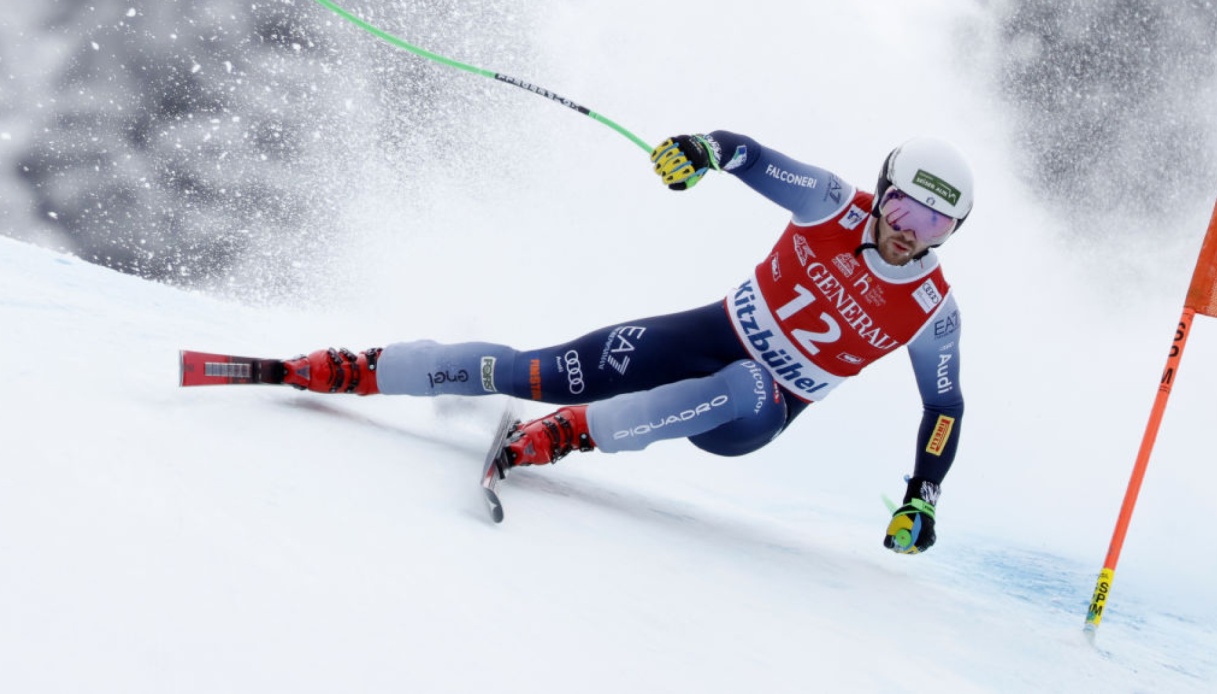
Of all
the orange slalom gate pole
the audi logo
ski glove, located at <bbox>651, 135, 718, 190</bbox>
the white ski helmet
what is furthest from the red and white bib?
the orange slalom gate pole

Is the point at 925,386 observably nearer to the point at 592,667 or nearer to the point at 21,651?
the point at 592,667

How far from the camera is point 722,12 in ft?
25.1

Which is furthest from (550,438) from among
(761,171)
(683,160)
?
(761,171)

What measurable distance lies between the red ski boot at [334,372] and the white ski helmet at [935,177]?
1.59m

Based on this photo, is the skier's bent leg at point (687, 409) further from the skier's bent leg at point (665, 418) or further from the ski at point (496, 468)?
the ski at point (496, 468)

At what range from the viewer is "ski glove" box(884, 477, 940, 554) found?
257 cm

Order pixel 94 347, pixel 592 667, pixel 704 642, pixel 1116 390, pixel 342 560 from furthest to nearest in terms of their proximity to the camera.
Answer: pixel 1116 390 → pixel 94 347 → pixel 704 642 → pixel 342 560 → pixel 592 667

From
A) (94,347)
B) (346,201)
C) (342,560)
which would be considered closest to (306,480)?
(342,560)

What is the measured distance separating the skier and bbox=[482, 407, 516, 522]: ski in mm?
79

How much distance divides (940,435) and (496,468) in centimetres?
132

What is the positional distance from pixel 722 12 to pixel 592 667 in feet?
23.5

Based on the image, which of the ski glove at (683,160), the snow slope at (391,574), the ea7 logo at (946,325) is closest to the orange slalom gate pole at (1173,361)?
the snow slope at (391,574)

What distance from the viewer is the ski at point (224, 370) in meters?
2.25

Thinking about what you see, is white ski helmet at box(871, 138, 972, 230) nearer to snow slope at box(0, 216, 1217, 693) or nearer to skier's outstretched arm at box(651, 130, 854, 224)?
skier's outstretched arm at box(651, 130, 854, 224)
